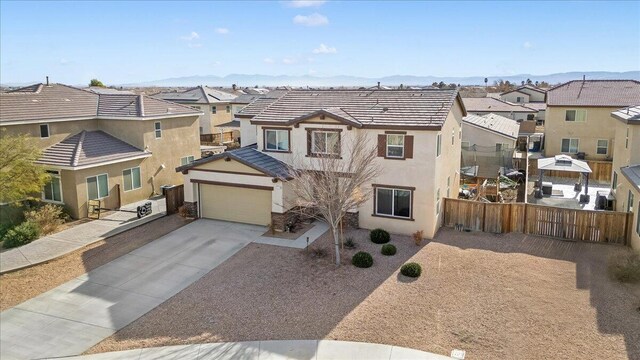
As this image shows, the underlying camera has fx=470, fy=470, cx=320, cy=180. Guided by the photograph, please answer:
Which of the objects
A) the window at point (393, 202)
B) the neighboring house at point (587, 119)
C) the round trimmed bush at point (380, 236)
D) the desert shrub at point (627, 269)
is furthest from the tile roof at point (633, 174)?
the neighboring house at point (587, 119)

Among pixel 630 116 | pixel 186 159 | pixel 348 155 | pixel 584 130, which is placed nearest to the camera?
pixel 348 155

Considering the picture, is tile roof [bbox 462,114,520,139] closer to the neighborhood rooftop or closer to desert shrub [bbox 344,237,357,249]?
desert shrub [bbox 344,237,357,249]

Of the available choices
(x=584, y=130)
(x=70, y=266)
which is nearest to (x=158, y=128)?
(x=70, y=266)

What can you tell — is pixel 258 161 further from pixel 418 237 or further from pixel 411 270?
pixel 411 270

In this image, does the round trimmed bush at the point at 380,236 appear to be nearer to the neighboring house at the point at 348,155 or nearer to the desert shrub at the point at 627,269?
the neighboring house at the point at 348,155

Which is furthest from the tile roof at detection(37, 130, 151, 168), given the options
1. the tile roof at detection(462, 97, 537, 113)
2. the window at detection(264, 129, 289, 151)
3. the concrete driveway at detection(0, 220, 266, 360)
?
the tile roof at detection(462, 97, 537, 113)

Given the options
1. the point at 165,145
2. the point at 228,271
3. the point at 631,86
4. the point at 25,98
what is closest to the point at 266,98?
the point at 165,145

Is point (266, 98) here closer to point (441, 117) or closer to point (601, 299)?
point (441, 117)
